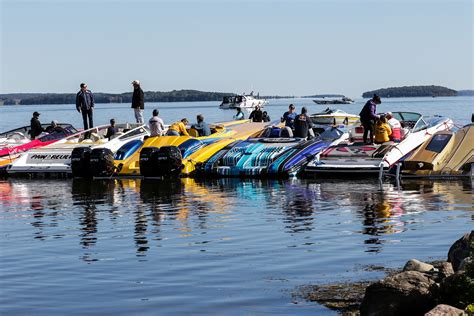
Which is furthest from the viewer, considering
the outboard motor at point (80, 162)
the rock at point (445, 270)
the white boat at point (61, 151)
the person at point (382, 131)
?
the white boat at point (61, 151)

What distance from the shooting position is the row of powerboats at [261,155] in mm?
26141

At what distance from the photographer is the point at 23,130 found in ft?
121

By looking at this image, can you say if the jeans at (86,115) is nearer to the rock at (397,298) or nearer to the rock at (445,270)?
the rock at (445,270)

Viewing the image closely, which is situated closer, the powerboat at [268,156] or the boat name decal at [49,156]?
the powerboat at [268,156]

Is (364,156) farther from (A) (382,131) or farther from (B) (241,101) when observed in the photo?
(B) (241,101)

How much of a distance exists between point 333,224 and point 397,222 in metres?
1.14

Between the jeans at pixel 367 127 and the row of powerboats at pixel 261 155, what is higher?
the jeans at pixel 367 127

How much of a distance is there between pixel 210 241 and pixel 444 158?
12.0 m

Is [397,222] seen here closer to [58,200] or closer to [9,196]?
[58,200]

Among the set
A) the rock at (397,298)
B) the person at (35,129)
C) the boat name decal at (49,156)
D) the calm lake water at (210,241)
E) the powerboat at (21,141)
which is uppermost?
the person at (35,129)

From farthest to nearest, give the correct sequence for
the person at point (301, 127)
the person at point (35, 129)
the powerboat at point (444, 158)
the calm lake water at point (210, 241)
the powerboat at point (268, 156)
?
the person at point (35, 129), the person at point (301, 127), the powerboat at point (268, 156), the powerboat at point (444, 158), the calm lake water at point (210, 241)

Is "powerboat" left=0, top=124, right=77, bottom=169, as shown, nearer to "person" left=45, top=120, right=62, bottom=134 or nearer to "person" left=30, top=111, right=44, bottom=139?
"person" left=45, top=120, right=62, bottom=134

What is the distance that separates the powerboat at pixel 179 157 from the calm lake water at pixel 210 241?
2.84 meters

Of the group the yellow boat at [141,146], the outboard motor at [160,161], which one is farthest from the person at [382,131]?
the outboard motor at [160,161]
